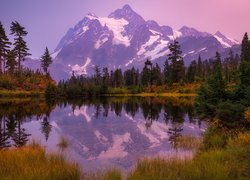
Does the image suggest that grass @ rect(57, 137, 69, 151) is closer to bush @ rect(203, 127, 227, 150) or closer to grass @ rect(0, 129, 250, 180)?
grass @ rect(0, 129, 250, 180)

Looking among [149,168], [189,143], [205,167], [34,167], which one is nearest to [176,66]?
[189,143]

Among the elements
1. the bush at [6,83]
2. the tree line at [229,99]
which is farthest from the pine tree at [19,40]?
the tree line at [229,99]

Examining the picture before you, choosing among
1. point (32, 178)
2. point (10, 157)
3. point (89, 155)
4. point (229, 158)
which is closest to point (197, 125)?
point (89, 155)

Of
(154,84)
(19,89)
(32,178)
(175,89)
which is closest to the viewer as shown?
(32,178)

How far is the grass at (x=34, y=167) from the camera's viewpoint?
1213 centimetres

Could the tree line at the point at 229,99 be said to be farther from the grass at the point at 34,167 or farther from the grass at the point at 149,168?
the grass at the point at 34,167

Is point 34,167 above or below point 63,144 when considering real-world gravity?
above

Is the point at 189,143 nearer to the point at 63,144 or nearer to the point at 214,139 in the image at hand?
the point at 214,139

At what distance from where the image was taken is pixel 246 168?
44.3 ft

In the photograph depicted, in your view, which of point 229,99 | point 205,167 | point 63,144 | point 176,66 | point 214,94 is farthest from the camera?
point 176,66

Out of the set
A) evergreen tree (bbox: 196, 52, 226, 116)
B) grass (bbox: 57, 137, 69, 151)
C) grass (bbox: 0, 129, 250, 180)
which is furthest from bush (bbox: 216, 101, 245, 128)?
grass (bbox: 57, 137, 69, 151)

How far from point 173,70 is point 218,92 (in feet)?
375

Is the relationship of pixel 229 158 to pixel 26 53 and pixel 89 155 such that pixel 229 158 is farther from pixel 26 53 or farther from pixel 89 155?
pixel 26 53

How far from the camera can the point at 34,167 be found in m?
13.3
